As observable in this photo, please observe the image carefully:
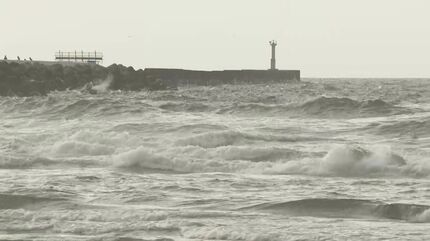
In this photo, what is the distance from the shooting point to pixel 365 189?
32.3 ft

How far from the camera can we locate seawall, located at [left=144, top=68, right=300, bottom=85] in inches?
2454

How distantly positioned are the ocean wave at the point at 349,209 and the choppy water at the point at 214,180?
0.01m

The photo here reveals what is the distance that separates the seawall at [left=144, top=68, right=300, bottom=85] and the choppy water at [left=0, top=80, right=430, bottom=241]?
33.8 metres

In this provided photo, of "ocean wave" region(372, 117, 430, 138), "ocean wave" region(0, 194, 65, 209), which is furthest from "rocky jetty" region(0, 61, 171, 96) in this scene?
"ocean wave" region(0, 194, 65, 209)

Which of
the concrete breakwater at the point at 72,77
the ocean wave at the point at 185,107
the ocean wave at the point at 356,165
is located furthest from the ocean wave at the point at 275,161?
the concrete breakwater at the point at 72,77

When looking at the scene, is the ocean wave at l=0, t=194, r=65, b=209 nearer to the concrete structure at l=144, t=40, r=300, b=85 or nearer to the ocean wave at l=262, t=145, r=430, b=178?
the ocean wave at l=262, t=145, r=430, b=178

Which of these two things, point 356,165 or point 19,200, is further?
point 356,165

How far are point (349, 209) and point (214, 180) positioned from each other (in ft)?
8.35

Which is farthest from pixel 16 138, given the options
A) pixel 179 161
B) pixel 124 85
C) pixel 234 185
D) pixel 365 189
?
pixel 124 85

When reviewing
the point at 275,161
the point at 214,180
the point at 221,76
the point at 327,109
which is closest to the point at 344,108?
the point at 327,109

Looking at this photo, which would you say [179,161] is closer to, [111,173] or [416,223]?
[111,173]

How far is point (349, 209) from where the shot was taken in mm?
8555

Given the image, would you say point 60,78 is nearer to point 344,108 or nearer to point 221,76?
point 344,108

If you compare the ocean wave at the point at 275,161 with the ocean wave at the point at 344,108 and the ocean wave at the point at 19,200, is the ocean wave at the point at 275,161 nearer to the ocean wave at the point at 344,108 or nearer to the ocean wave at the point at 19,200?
the ocean wave at the point at 19,200
